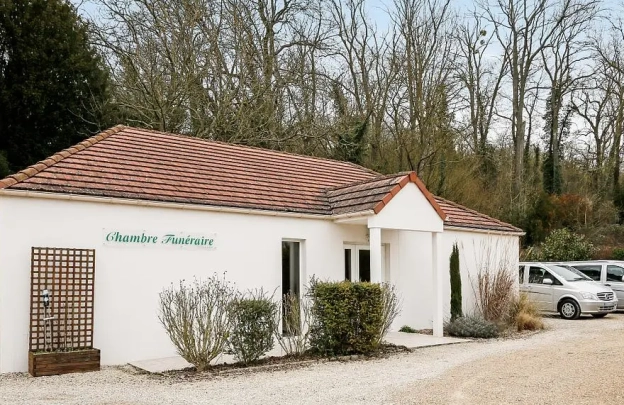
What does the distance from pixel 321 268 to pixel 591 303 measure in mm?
9225

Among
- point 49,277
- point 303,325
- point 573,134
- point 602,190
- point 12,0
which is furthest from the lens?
point 573,134

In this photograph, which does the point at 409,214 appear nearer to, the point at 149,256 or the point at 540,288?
the point at 149,256

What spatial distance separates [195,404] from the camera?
27.4 ft

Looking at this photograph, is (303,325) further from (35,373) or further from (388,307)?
(35,373)

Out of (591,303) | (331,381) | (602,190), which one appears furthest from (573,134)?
(331,381)

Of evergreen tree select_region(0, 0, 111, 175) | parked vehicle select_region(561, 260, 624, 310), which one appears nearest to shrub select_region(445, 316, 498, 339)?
parked vehicle select_region(561, 260, 624, 310)

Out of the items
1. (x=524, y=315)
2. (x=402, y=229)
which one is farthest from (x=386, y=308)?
(x=524, y=315)

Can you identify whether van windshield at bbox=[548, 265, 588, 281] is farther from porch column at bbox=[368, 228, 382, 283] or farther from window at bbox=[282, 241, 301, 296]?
window at bbox=[282, 241, 301, 296]

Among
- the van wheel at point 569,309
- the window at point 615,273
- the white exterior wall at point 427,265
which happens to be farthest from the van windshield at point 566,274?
the white exterior wall at point 427,265

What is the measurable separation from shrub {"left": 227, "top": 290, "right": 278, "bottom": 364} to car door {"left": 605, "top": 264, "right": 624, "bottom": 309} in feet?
48.1

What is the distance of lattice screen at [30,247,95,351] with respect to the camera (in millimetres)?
10844

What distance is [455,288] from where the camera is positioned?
55.0 feet

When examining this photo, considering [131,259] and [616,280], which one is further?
[616,280]

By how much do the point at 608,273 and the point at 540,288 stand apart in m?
3.33
